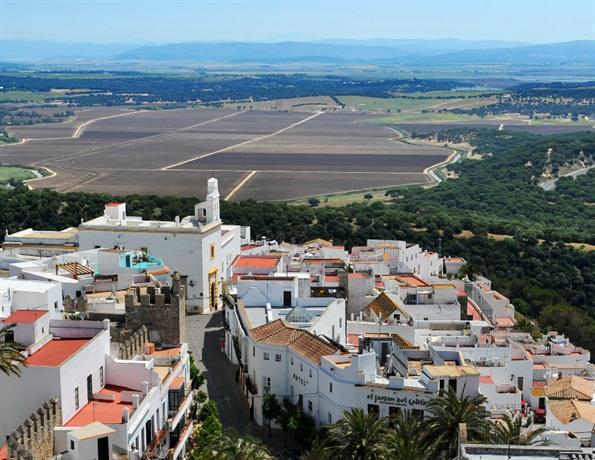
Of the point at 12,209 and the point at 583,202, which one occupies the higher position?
the point at 12,209

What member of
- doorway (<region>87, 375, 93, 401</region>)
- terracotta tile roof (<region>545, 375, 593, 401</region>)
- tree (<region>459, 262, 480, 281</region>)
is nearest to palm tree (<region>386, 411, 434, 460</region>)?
doorway (<region>87, 375, 93, 401</region>)

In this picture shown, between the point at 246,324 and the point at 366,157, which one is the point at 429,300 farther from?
the point at 366,157

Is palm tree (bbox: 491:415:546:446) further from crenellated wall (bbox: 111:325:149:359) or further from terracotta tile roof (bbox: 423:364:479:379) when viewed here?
crenellated wall (bbox: 111:325:149:359)

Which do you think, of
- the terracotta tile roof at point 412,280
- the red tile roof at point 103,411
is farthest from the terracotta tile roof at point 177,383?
the terracotta tile roof at point 412,280

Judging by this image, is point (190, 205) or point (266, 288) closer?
point (266, 288)

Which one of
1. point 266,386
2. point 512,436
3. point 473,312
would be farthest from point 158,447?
point 473,312

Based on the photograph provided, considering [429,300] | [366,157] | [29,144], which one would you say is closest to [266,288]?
[429,300]

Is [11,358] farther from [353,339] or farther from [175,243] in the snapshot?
[175,243]
